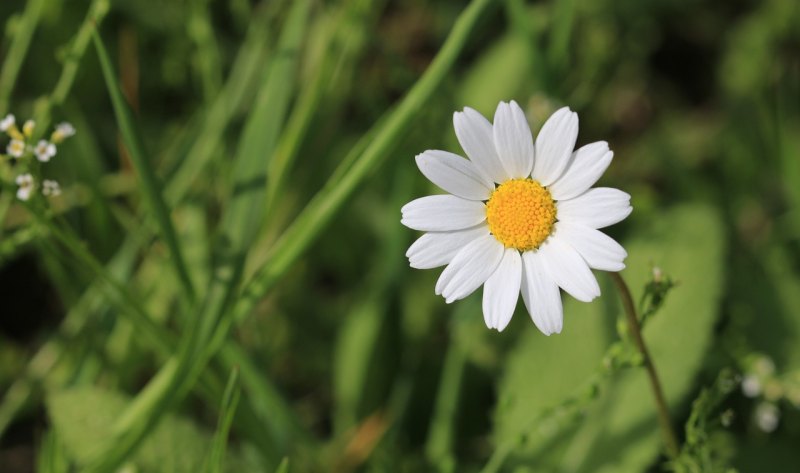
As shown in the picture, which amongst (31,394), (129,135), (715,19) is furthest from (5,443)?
(715,19)

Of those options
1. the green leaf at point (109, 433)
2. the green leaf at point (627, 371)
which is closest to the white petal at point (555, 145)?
the green leaf at point (627, 371)

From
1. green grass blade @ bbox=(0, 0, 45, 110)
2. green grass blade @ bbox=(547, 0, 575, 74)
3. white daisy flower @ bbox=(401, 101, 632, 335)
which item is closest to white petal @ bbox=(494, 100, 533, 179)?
white daisy flower @ bbox=(401, 101, 632, 335)

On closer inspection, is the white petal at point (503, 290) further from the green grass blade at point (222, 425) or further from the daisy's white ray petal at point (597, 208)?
the green grass blade at point (222, 425)

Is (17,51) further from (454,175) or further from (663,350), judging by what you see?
(663,350)

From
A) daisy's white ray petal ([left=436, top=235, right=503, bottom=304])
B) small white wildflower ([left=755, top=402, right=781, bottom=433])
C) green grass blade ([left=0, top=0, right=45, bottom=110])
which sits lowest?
small white wildflower ([left=755, top=402, right=781, bottom=433])

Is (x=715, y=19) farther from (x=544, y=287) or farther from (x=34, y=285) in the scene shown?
(x=34, y=285)

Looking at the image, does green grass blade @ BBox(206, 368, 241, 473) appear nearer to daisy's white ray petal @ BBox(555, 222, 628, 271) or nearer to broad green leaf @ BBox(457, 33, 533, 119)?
daisy's white ray petal @ BBox(555, 222, 628, 271)
